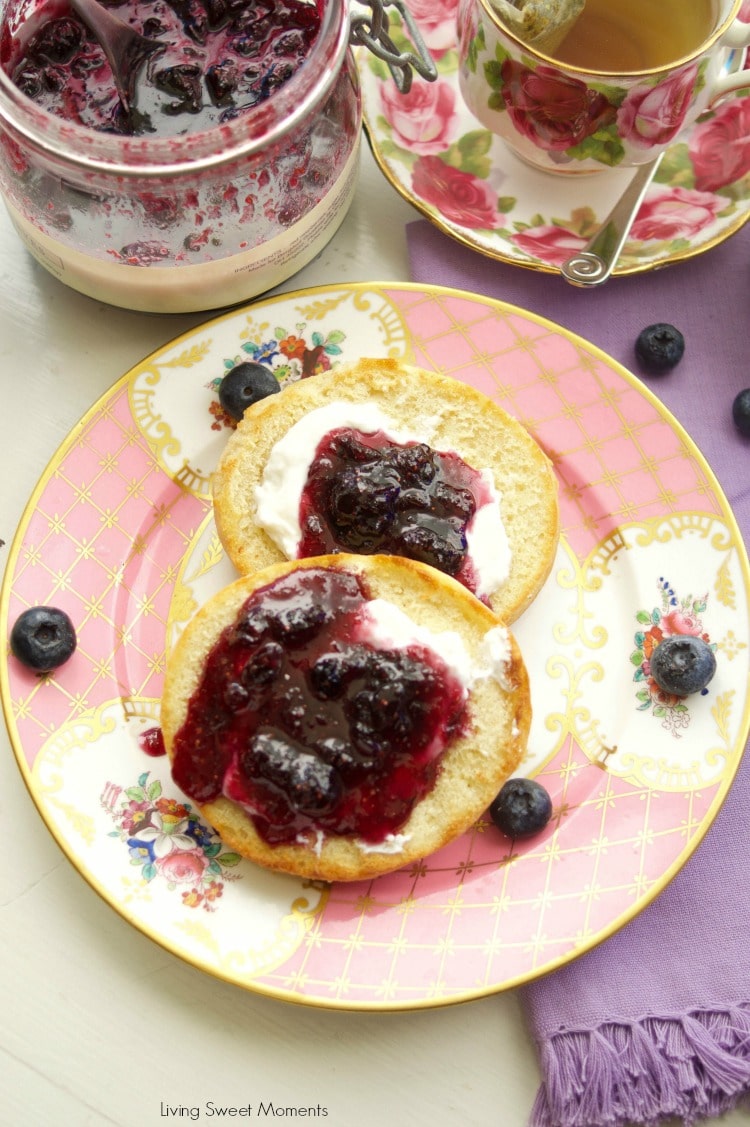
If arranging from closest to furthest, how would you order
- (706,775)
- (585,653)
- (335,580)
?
(335,580)
(706,775)
(585,653)

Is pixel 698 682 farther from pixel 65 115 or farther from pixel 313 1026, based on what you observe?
pixel 65 115

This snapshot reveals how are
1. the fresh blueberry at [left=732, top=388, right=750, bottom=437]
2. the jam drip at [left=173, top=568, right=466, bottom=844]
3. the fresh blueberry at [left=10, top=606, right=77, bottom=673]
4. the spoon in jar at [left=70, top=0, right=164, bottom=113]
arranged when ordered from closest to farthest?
the jam drip at [left=173, top=568, right=466, bottom=844] < the spoon in jar at [left=70, top=0, right=164, bottom=113] < the fresh blueberry at [left=10, top=606, right=77, bottom=673] < the fresh blueberry at [left=732, top=388, right=750, bottom=437]

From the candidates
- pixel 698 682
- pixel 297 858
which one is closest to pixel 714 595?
pixel 698 682

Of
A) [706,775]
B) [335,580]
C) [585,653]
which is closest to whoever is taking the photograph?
[335,580]

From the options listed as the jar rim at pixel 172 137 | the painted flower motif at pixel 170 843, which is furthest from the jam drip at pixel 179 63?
the painted flower motif at pixel 170 843

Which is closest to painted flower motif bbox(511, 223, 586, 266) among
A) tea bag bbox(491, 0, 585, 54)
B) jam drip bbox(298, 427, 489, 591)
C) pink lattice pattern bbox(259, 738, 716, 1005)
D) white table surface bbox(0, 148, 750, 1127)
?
tea bag bbox(491, 0, 585, 54)

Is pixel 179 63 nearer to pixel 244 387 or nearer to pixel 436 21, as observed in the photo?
pixel 244 387

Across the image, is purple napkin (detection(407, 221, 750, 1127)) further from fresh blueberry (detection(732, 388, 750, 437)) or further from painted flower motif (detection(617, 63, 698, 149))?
painted flower motif (detection(617, 63, 698, 149))
